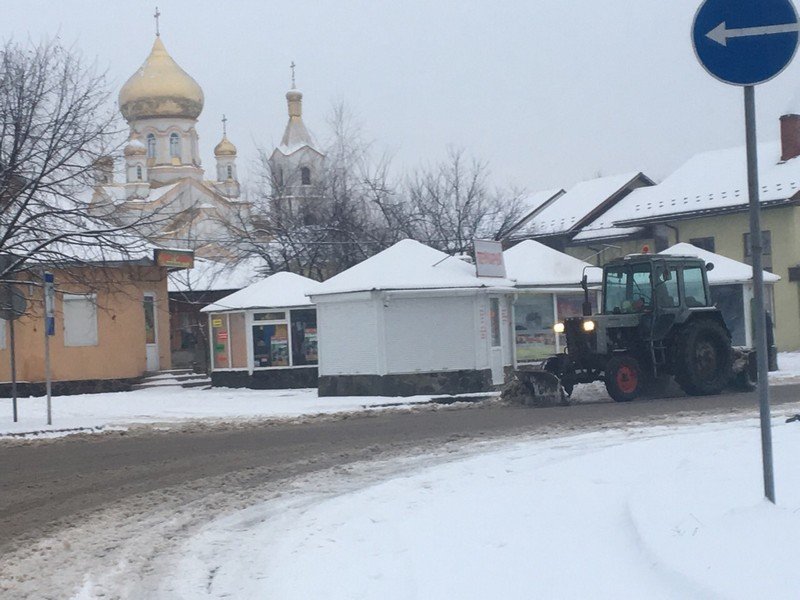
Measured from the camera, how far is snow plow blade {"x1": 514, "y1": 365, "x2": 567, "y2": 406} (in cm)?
2111

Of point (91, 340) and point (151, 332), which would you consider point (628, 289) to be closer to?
point (91, 340)

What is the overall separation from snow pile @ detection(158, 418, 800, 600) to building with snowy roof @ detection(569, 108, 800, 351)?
102 ft

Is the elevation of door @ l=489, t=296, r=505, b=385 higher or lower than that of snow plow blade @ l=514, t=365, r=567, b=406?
higher

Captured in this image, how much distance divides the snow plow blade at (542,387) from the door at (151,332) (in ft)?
56.1

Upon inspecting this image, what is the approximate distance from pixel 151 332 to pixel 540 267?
13.3 metres

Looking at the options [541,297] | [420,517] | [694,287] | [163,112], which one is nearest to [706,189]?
[541,297]

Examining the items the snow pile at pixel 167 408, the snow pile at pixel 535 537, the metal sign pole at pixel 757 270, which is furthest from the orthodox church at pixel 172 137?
the metal sign pole at pixel 757 270

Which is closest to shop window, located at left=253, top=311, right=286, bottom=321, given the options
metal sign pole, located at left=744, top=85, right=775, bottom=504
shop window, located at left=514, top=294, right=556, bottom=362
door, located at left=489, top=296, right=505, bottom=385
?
shop window, located at left=514, top=294, right=556, bottom=362

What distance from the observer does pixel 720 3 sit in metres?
6.64

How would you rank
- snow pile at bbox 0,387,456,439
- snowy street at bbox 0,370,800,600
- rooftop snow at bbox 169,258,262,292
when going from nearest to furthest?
snowy street at bbox 0,370,800,600, snow pile at bbox 0,387,456,439, rooftop snow at bbox 169,258,262,292

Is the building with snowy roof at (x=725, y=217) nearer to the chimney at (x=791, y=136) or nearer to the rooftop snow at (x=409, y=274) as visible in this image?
the chimney at (x=791, y=136)

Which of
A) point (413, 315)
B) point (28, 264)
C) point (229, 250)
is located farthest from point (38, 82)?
point (229, 250)

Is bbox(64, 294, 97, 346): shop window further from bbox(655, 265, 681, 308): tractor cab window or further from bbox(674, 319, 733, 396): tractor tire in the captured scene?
bbox(674, 319, 733, 396): tractor tire

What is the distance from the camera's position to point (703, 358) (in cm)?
2162
